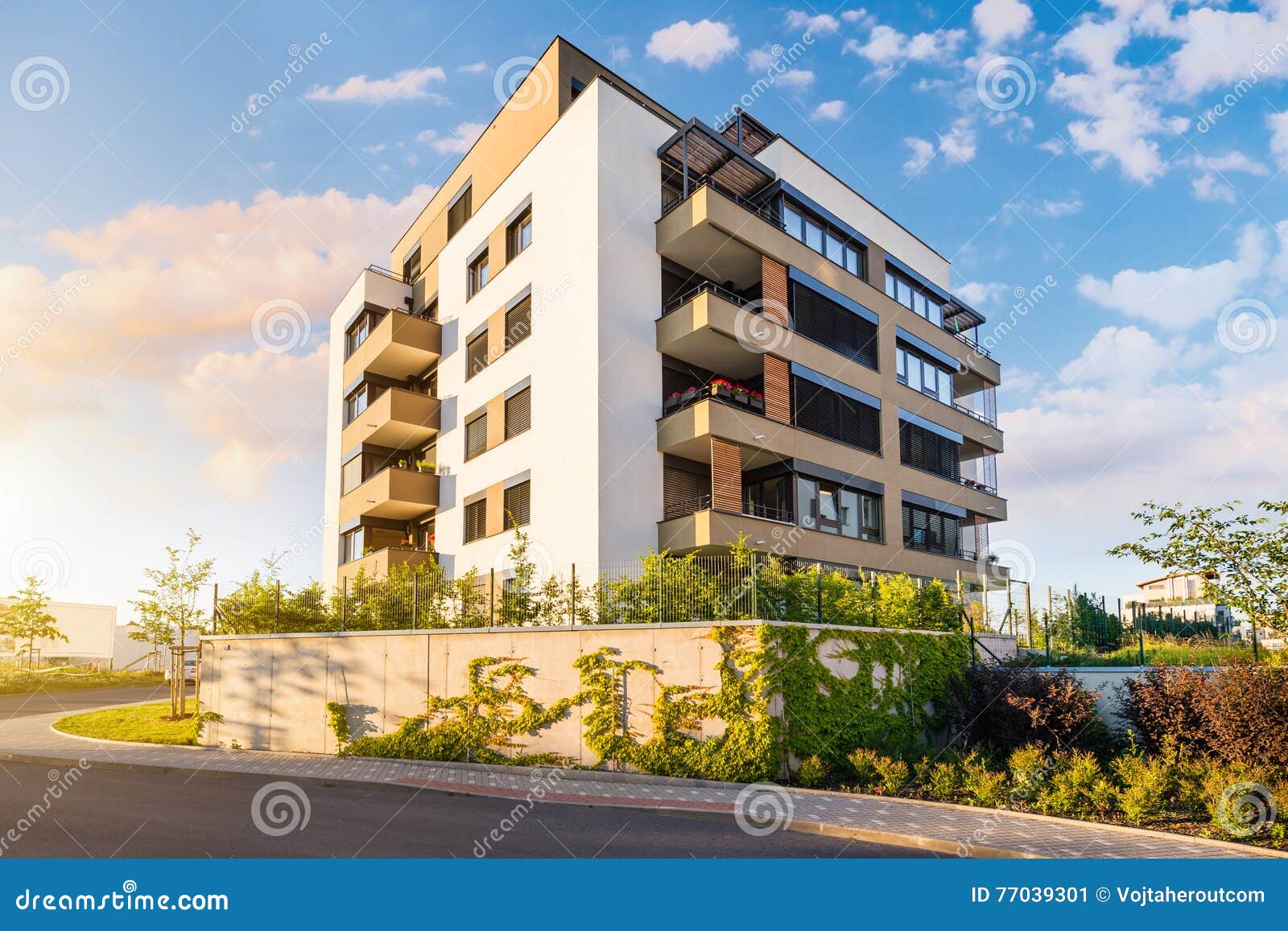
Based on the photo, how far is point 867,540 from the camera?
2655 centimetres

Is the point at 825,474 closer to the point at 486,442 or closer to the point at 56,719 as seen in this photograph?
the point at 486,442

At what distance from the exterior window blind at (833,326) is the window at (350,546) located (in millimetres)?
18045

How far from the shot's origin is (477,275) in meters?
29.6

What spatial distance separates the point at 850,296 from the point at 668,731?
722 inches

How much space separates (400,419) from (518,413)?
20.7ft

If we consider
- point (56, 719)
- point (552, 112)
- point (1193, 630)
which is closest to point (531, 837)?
point (1193, 630)

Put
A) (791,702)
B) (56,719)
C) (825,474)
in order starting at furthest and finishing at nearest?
(56,719) → (825,474) → (791,702)

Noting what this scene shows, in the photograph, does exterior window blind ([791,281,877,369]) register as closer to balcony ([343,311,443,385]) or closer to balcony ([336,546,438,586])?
balcony ([343,311,443,385])

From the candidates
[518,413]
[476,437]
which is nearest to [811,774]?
[518,413]

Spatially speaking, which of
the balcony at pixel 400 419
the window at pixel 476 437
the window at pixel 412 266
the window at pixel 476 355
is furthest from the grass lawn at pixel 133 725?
the window at pixel 412 266

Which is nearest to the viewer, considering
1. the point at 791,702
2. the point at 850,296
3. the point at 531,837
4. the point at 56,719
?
the point at 531,837

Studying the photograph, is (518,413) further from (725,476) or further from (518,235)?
(725,476)

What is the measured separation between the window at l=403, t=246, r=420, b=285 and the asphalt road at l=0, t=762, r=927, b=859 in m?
24.6

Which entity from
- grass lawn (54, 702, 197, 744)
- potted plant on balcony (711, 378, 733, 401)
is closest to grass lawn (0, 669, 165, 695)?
grass lawn (54, 702, 197, 744)
